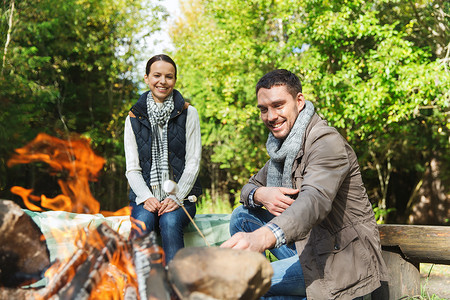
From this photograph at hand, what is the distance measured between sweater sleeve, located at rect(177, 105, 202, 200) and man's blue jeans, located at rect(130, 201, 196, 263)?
0.24 m

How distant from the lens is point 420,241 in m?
2.62

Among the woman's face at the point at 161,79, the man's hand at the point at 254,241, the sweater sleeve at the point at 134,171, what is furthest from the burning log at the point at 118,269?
the woman's face at the point at 161,79

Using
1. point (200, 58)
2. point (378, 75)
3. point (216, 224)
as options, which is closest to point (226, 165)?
point (200, 58)

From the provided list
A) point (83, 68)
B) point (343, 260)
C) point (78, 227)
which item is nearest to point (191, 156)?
point (78, 227)

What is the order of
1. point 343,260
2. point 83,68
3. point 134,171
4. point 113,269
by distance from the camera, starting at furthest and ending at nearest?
point 83,68
point 134,171
point 343,260
point 113,269

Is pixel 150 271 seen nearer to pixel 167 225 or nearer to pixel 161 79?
pixel 167 225

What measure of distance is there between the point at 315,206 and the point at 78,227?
1.73m

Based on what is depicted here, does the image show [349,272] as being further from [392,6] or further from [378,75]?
[392,6]

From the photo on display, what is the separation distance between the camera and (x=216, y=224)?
3.36 metres

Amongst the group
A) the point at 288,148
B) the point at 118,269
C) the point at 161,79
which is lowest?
the point at 118,269

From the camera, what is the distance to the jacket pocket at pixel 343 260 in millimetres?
1999

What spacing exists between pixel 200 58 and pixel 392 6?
429 cm

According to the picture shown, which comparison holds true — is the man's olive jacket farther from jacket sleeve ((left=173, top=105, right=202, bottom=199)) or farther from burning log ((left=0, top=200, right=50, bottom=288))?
burning log ((left=0, top=200, right=50, bottom=288))

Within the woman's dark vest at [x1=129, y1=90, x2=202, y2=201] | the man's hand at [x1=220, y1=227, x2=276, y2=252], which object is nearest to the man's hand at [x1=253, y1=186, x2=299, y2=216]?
the man's hand at [x1=220, y1=227, x2=276, y2=252]
